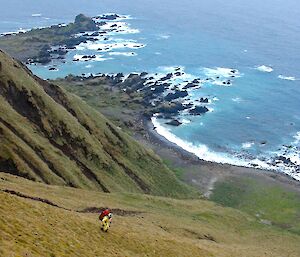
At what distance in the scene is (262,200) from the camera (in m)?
129

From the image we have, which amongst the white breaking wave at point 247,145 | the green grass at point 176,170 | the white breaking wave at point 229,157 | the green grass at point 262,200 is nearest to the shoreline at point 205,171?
the green grass at point 176,170

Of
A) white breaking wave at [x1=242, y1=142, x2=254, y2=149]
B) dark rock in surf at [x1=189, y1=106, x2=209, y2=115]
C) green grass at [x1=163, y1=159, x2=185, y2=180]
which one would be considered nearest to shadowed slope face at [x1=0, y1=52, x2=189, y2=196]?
green grass at [x1=163, y1=159, x2=185, y2=180]

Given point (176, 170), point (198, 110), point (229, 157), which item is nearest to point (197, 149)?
point (229, 157)

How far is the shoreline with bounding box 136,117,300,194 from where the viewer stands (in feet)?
451

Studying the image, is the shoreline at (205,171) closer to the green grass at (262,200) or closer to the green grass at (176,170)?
the green grass at (176,170)

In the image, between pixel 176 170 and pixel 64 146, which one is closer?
pixel 64 146

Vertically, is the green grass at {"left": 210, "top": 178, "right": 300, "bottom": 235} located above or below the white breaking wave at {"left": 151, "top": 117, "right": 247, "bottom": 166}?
above

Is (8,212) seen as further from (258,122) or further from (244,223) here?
(258,122)

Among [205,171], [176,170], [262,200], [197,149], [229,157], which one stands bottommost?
[229,157]

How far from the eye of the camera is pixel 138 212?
75625 mm

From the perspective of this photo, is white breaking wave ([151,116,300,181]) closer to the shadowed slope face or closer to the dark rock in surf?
the dark rock in surf

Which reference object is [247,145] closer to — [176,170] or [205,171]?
[205,171]

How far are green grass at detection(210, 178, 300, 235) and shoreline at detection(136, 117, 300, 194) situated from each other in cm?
293

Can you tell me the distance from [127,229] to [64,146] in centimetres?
4934
